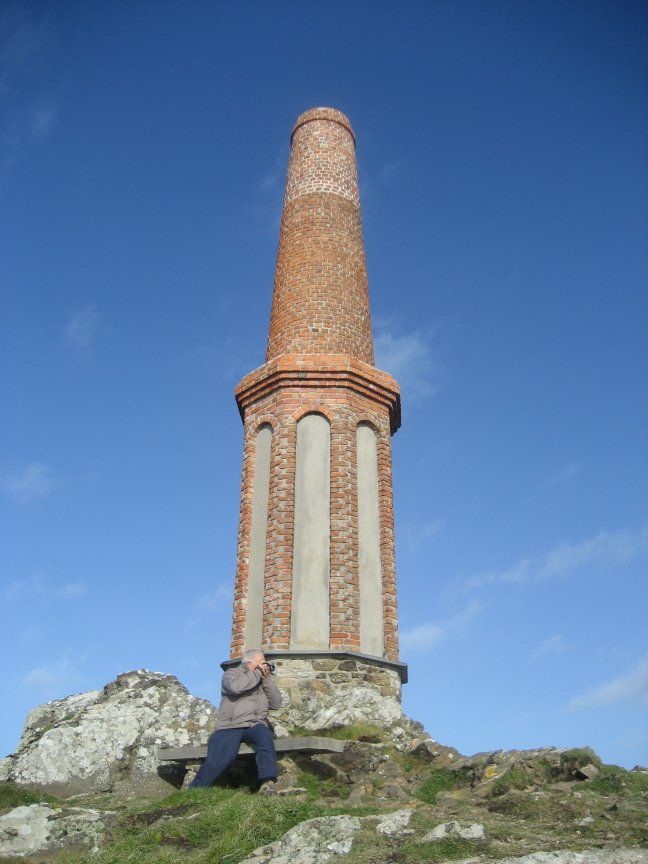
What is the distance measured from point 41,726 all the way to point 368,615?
14.9 ft

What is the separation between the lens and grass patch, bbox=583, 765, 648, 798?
6295 millimetres

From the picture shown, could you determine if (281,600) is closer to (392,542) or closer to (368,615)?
(368,615)

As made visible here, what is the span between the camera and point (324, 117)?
615 inches

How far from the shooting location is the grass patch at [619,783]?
6.30 meters

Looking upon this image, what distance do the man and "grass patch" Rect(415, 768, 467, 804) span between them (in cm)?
145

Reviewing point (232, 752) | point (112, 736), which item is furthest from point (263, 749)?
point (112, 736)

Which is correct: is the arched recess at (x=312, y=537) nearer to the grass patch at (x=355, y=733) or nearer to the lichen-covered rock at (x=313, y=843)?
the grass patch at (x=355, y=733)

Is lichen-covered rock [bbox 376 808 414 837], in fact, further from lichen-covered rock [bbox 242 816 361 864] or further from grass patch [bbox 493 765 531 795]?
grass patch [bbox 493 765 531 795]

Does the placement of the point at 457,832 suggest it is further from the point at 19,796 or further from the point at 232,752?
the point at 19,796

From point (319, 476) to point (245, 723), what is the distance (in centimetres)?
413

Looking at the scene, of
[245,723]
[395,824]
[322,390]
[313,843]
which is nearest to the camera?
[313,843]

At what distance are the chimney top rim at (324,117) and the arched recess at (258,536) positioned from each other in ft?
23.7

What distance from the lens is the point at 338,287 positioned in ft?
43.2

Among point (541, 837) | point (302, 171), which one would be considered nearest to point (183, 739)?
point (541, 837)
